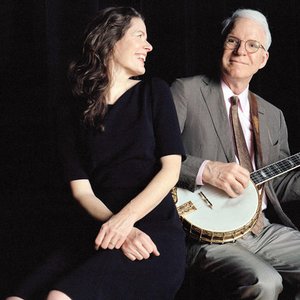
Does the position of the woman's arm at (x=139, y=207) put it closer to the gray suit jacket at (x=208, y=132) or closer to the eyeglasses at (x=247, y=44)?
the gray suit jacket at (x=208, y=132)

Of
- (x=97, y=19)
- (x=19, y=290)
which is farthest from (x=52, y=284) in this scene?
(x=97, y=19)

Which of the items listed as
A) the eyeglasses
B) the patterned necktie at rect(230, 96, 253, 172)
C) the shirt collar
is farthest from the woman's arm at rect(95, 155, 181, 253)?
the eyeglasses

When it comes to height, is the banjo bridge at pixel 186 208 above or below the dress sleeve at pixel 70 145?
below

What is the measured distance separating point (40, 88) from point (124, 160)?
992 mm

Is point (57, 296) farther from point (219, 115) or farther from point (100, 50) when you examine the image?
point (219, 115)

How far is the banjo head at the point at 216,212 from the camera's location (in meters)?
1.86

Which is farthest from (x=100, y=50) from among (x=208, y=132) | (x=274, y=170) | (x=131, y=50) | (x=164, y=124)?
(x=274, y=170)

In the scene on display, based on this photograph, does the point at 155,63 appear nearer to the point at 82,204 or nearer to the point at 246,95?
the point at 246,95

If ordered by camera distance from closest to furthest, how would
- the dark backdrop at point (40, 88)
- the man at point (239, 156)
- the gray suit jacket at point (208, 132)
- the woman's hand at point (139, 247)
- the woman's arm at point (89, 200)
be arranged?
the woman's hand at point (139, 247) < the woman's arm at point (89, 200) < the man at point (239, 156) < the gray suit jacket at point (208, 132) < the dark backdrop at point (40, 88)

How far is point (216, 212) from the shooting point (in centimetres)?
192

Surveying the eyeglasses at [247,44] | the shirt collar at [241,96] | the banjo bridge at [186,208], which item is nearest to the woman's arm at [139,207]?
the banjo bridge at [186,208]

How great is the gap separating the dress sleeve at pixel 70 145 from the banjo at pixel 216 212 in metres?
0.44

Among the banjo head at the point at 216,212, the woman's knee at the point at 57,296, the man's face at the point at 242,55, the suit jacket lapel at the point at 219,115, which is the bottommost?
the banjo head at the point at 216,212

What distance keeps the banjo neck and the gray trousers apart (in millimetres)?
220
